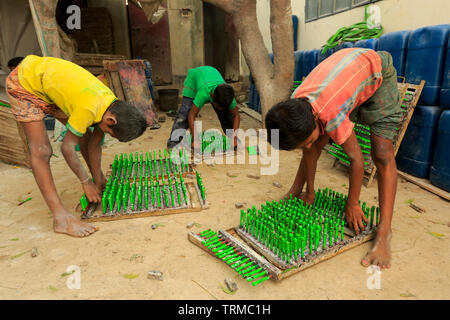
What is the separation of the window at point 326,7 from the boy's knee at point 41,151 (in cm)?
557

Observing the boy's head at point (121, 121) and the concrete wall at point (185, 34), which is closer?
the boy's head at point (121, 121)

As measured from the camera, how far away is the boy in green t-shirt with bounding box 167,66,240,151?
4430 mm

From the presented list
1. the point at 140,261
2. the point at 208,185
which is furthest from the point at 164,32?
the point at 140,261

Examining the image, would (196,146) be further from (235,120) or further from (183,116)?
(235,120)

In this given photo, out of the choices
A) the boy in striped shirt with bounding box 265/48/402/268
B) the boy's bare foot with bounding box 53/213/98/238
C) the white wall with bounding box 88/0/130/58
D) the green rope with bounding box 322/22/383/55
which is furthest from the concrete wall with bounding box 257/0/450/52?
the white wall with bounding box 88/0/130/58

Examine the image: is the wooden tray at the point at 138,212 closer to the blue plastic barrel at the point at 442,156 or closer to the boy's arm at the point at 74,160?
the boy's arm at the point at 74,160

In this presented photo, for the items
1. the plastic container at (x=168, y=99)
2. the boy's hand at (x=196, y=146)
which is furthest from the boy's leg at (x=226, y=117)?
the plastic container at (x=168, y=99)

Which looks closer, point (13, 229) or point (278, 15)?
point (13, 229)

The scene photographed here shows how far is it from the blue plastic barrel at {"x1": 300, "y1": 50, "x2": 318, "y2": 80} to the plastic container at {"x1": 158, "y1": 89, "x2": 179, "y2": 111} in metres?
3.73

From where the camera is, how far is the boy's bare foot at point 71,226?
8.78 feet

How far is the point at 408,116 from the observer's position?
3453 millimetres

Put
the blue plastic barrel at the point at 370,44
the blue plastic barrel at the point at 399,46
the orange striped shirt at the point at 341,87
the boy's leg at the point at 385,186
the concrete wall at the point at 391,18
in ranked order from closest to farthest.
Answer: the orange striped shirt at the point at 341,87 → the boy's leg at the point at 385,186 → the blue plastic barrel at the point at 399,46 → the concrete wall at the point at 391,18 → the blue plastic barrel at the point at 370,44

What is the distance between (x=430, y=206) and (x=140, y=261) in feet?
9.34

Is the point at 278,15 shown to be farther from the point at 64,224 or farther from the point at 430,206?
the point at 64,224
